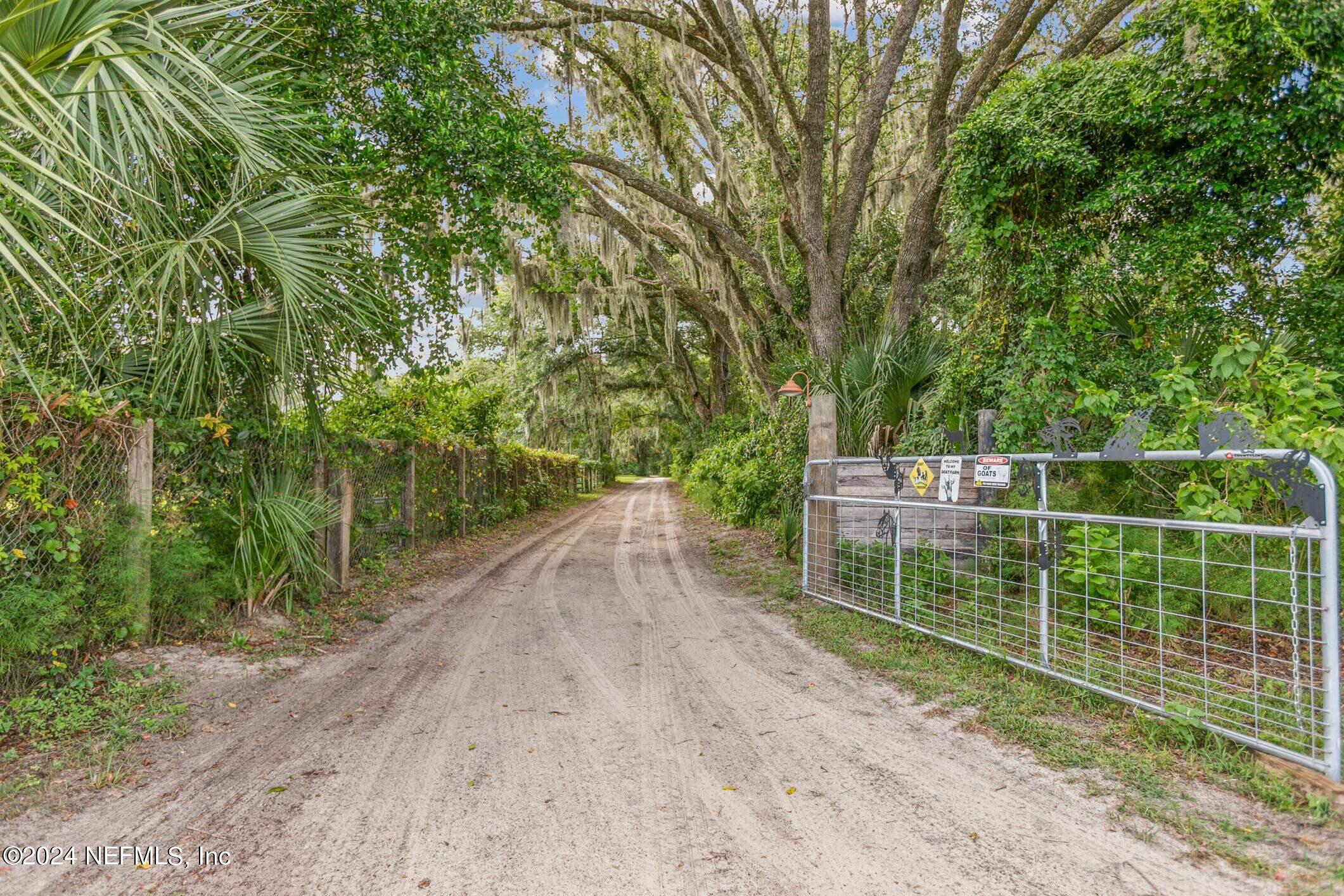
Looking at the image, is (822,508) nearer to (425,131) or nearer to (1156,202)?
(1156,202)

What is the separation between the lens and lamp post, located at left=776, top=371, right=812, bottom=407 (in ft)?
23.3

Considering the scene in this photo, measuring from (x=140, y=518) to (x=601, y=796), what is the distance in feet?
11.3

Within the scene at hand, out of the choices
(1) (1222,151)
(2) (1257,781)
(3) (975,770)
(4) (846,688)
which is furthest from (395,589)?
(1) (1222,151)

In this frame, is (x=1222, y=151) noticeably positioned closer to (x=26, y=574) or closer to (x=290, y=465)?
(x=290, y=465)

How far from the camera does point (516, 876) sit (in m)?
2.07

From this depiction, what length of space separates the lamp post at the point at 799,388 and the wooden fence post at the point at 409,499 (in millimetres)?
4800

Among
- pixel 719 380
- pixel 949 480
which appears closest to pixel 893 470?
pixel 949 480

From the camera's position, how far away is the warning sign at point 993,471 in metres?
3.84

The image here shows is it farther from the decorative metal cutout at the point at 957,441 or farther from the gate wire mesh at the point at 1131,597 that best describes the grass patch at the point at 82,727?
the decorative metal cutout at the point at 957,441

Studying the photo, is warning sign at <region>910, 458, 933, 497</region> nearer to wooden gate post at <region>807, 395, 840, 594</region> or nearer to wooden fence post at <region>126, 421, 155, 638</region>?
wooden gate post at <region>807, 395, 840, 594</region>

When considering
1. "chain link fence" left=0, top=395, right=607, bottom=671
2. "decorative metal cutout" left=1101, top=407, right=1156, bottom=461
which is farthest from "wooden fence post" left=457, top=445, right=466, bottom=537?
"decorative metal cutout" left=1101, top=407, right=1156, bottom=461

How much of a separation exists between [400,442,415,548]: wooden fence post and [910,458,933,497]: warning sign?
242 inches

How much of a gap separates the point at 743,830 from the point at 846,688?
1.69 meters

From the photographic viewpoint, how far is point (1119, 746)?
2.89 metres
